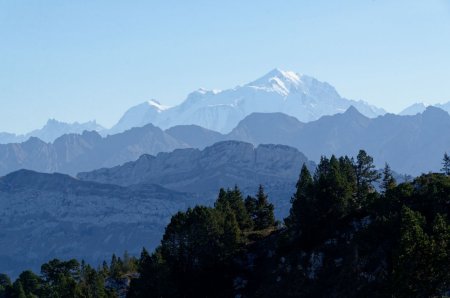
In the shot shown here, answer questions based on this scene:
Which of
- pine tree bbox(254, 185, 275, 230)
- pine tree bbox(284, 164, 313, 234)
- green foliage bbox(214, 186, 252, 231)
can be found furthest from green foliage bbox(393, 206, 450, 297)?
pine tree bbox(254, 185, 275, 230)

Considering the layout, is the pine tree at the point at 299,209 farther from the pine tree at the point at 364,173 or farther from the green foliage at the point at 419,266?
the green foliage at the point at 419,266

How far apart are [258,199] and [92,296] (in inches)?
1899

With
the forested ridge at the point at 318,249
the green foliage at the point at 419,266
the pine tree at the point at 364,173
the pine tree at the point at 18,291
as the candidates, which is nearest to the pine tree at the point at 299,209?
the forested ridge at the point at 318,249

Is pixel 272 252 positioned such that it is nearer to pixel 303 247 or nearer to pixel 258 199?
pixel 303 247

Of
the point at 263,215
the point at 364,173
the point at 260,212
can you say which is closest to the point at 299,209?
the point at 364,173

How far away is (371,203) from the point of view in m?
104

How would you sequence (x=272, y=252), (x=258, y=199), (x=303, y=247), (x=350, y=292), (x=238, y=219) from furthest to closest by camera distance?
(x=258, y=199) < (x=238, y=219) < (x=272, y=252) < (x=303, y=247) < (x=350, y=292)

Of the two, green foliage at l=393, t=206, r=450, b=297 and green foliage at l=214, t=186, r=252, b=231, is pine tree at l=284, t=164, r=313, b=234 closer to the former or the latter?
green foliage at l=214, t=186, r=252, b=231

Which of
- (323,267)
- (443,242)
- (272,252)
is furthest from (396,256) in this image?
(272,252)

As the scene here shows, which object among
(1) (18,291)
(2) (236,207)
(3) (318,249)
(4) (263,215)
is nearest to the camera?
(3) (318,249)

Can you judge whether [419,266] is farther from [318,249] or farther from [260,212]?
[260,212]

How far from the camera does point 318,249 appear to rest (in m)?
105

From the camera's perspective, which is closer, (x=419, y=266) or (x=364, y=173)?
(x=419, y=266)

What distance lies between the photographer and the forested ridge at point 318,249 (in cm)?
7625
